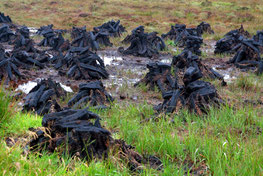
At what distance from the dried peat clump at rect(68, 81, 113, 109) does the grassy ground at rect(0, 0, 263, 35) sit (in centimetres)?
1857

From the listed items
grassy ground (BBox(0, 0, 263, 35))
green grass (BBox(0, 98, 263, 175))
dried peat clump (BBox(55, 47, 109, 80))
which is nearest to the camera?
green grass (BBox(0, 98, 263, 175))

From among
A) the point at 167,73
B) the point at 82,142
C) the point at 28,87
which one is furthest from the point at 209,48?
the point at 82,142

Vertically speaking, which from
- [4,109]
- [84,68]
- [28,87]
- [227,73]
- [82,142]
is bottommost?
[227,73]

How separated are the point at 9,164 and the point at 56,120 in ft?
3.78

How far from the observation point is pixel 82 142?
11.4 feet

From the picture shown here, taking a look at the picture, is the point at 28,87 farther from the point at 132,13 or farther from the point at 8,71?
the point at 132,13

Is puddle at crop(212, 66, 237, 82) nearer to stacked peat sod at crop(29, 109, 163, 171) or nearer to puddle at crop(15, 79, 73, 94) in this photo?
puddle at crop(15, 79, 73, 94)

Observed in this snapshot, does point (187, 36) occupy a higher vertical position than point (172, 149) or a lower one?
lower

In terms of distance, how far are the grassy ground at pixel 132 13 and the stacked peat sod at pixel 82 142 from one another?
21.9 meters

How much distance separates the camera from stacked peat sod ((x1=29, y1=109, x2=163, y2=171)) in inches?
132

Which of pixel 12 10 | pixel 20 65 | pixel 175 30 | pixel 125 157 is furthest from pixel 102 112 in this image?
pixel 12 10

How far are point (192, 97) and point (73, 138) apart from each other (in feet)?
9.62

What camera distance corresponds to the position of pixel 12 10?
36.8m

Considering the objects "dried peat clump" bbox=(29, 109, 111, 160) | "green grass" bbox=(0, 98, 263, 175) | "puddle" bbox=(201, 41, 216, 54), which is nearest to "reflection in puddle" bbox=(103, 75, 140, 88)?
"green grass" bbox=(0, 98, 263, 175)
